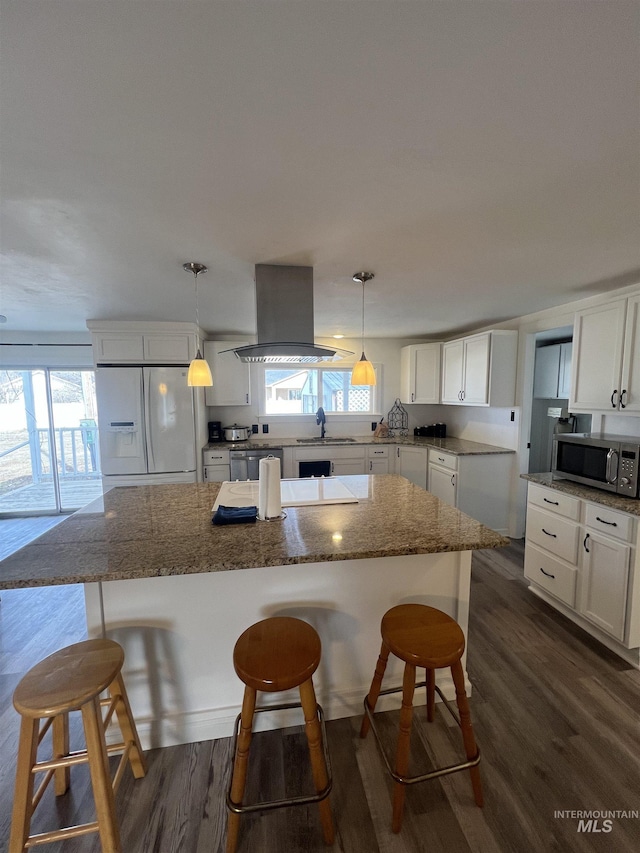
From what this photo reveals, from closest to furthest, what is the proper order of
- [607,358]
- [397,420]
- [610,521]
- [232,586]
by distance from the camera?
1. [232,586]
2. [610,521]
3. [607,358]
4. [397,420]

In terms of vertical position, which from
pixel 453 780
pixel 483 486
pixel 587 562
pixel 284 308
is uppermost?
pixel 284 308

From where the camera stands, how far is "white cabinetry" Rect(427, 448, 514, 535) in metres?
3.57

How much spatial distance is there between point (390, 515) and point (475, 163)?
1.45 m

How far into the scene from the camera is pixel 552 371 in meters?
3.71

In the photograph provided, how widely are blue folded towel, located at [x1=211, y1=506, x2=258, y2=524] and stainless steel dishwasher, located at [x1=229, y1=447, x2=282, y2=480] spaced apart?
7.34ft

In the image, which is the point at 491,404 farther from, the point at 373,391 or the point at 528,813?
the point at 528,813

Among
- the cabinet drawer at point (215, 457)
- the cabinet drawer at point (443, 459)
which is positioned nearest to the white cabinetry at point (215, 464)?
the cabinet drawer at point (215, 457)

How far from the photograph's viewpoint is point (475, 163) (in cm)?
117

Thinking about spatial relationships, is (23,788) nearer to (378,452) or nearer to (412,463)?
(378,452)

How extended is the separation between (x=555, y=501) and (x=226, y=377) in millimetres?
3527

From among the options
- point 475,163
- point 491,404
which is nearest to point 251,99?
point 475,163

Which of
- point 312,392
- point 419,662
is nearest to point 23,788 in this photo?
point 419,662

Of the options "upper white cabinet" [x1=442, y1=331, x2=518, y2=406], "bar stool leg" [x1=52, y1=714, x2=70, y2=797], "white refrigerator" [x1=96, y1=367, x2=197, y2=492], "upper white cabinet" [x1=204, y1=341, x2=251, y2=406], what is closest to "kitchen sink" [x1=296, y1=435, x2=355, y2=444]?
"upper white cabinet" [x1=204, y1=341, x2=251, y2=406]

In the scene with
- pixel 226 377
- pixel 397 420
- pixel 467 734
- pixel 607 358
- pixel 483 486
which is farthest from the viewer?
pixel 397 420
